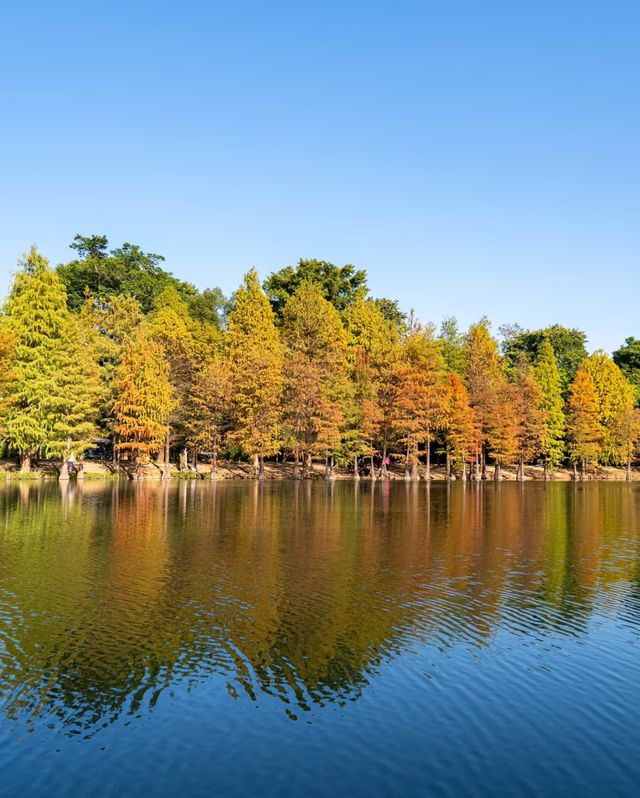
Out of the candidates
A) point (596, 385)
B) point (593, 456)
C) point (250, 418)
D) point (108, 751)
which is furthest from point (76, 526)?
point (596, 385)

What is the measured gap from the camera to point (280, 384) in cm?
7500

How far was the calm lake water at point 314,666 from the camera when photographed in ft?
31.7

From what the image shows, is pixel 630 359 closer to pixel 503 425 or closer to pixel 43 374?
pixel 503 425

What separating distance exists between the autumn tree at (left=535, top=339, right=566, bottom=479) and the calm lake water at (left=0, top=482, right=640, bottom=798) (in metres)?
71.0

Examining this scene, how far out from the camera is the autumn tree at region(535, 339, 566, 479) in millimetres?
97438

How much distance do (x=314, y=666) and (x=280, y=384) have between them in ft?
203

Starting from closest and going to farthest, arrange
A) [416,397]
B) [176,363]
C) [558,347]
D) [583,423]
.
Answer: [176,363], [416,397], [583,423], [558,347]

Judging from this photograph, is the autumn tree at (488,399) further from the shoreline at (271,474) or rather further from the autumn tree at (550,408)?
the autumn tree at (550,408)

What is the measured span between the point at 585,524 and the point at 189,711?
32.1 metres

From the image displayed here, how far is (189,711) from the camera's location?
11.6 metres

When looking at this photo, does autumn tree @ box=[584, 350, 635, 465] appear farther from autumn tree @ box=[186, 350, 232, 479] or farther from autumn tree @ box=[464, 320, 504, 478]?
autumn tree @ box=[186, 350, 232, 479]

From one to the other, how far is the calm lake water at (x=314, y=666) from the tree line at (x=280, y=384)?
38174 millimetres

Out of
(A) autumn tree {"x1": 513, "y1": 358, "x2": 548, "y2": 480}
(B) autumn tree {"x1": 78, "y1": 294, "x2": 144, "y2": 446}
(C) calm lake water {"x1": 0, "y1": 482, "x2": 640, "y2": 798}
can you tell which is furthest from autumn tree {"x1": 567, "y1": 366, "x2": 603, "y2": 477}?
(C) calm lake water {"x1": 0, "y1": 482, "x2": 640, "y2": 798}

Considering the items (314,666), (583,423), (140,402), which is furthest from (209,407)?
(314,666)
